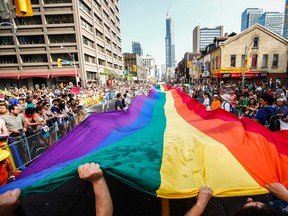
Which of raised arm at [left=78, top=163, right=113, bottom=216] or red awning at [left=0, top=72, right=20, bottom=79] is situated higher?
red awning at [left=0, top=72, right=20, bottom=79]

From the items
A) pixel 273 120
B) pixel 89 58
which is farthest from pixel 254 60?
pixel 89 58

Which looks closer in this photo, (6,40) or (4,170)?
(4,170)

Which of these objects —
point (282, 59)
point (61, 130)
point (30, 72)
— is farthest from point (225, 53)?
point (30, 72)

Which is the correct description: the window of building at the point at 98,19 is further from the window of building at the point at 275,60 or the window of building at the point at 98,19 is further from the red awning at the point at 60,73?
the window of building at the point at 275,60

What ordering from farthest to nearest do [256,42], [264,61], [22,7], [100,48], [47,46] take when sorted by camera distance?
[100,48], [47,46], [264,61], [256,42], [22,7]

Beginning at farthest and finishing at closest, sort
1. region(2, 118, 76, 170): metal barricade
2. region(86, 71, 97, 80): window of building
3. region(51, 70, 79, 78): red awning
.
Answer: region(86, 71, 97, 80): window of building
region(51, 70, 79, 78): red awning
region(2, 118, 76, 170): metal barricade

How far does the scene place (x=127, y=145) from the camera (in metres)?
2.90

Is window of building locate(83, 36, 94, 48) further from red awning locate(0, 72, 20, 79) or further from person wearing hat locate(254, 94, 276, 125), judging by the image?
person wearing hat locate(254, 94, 276, 125)

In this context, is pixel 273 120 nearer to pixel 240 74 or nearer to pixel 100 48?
pixel 240 74

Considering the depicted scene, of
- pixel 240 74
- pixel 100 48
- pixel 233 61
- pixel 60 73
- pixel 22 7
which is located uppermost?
pixel 100 48

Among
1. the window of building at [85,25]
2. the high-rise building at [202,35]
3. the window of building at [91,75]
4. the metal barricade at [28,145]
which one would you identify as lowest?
the metal barricade at [28,145]

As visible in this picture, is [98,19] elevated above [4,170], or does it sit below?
above

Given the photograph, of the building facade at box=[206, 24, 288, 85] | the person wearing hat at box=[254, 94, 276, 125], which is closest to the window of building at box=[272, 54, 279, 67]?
the building facade at box=[206, 24, 288, 85]

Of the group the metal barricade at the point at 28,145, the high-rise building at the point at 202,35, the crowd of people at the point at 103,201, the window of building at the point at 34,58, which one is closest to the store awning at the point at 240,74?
the metal barricade at the point at 28,145
